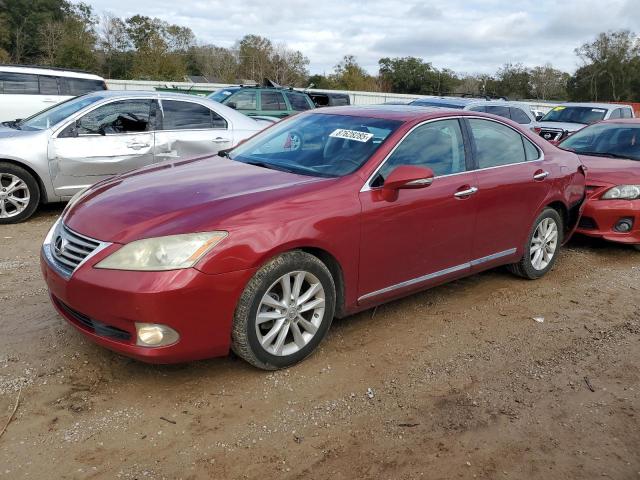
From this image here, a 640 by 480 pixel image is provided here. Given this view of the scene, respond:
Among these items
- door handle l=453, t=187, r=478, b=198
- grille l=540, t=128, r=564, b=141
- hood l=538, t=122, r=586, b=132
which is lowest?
door handle l=453, t=187, r=478, b=198

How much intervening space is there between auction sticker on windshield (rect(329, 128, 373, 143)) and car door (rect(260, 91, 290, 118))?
9466 millimetres

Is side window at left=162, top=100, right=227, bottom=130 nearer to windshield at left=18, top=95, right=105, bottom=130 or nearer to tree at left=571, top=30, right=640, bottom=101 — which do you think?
windshield at left=18, top=95, right=105, bottom=130

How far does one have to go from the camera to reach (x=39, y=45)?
51.0 meters

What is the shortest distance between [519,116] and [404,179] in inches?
424

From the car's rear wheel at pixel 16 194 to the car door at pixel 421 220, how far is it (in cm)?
465

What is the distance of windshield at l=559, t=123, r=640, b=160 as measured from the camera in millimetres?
6973

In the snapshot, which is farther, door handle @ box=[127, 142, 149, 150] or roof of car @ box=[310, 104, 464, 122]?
door handle @ box=[127, 142, 149, 150]

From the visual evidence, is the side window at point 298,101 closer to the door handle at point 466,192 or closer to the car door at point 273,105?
the car door at point 273,105

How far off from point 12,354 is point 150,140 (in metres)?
4.09

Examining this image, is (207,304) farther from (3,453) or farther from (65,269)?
(3,453)

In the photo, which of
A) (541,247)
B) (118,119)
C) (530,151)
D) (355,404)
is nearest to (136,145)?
(118,119)

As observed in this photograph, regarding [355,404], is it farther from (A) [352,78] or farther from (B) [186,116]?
(A) [352,78]

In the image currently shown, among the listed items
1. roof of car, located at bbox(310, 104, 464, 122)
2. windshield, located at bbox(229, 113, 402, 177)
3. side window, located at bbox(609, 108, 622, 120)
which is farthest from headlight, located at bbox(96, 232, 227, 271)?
side window, located at bbox(609, 108, 622, 120)

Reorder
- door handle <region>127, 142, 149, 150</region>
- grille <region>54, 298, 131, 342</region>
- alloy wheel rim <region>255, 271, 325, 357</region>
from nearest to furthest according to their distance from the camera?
grille <region>54, 298, 131, 342</region> < alloy wheel rim <region>255, 271, 325, 357</region> < door handle <region>127, 142, 149, 150</region>
